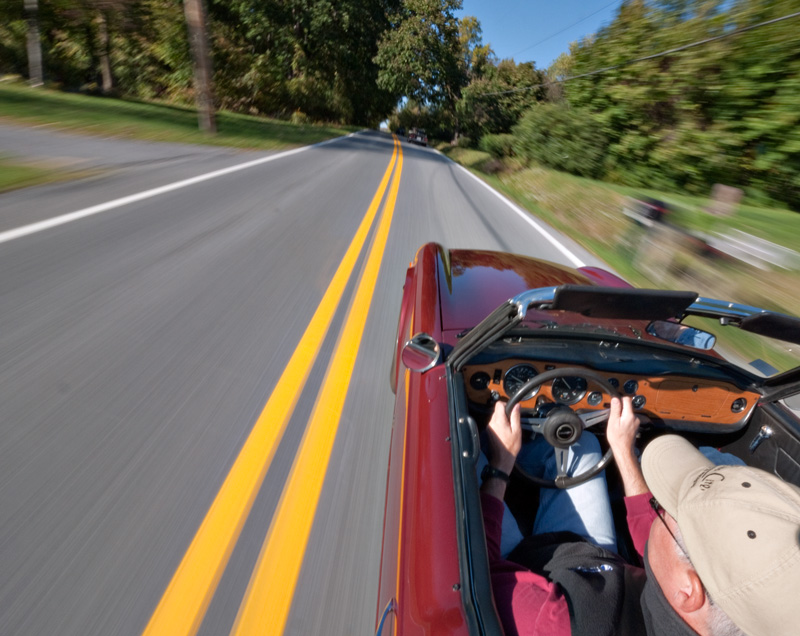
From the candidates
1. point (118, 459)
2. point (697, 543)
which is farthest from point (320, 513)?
point (697, 543)

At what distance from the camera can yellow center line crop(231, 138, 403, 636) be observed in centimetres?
179

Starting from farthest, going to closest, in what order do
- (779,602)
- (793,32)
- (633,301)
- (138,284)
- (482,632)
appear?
(793,32) < (138,284) < (633,301) < (482,632) < (779,602)

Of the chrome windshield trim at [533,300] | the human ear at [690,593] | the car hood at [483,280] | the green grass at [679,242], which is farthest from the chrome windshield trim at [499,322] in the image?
the green grass at [679,242]

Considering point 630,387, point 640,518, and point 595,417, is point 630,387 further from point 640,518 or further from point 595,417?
point 640,518

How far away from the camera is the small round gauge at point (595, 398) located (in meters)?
2.15

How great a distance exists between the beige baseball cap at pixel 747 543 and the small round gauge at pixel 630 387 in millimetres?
911

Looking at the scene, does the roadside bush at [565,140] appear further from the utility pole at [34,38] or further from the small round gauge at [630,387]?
the utility pole at [34,38]

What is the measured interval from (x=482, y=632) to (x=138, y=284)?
13.4 feet

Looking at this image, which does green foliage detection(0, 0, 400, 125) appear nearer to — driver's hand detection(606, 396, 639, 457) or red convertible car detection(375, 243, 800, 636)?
red convertible car detection(375, 243, 800, 636)

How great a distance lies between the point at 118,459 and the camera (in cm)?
234

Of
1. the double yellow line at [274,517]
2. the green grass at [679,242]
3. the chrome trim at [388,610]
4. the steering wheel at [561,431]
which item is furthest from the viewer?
the green grass at [679,242]

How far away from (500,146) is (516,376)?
27679 mm

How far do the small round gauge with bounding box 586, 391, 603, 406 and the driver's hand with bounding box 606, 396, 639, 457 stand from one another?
129 millimetres

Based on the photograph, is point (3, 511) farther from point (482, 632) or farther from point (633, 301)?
point (633, 301)
